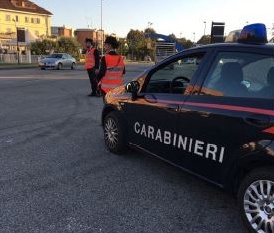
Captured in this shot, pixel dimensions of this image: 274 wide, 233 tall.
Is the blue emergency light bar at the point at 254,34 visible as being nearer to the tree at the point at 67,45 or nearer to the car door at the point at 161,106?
the car door at the point at 161,106

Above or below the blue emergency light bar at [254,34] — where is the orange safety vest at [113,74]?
below

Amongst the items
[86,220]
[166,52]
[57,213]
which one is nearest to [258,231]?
[86,220]

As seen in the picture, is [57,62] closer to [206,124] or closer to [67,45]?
[67,45]

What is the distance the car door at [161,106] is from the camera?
447 cm

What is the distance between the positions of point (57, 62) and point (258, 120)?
32954mm

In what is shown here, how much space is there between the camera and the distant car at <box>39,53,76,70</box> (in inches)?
1359

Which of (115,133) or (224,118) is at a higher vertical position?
(224,118)

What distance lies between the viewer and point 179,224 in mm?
3799

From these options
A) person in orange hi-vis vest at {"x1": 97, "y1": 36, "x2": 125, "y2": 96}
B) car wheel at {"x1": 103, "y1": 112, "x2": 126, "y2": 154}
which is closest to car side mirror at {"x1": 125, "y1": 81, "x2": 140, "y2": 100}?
car wheel at {"x1": 103, "y1": 112, "x2": 126, "y2": 154}

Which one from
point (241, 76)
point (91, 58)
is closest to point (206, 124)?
point (241, 76)

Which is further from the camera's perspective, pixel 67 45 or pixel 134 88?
pixel 67 45

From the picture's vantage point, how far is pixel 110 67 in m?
7.67

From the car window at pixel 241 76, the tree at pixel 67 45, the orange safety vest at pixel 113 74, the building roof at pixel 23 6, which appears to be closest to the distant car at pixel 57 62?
the tree at pixel 67 45

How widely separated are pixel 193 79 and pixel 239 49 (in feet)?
2.10
